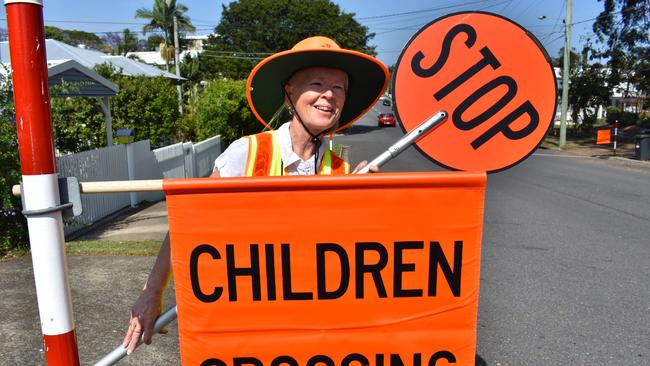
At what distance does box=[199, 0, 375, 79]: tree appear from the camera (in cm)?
4572

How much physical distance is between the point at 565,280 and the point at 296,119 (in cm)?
450

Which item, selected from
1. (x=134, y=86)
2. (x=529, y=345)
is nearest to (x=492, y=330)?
(x=529, y=345)

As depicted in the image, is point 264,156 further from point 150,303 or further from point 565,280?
point 565,280

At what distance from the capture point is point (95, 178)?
9.53 m

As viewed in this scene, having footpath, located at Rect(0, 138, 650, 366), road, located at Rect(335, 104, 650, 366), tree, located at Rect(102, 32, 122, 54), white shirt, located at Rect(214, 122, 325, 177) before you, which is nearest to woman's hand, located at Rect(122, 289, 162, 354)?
white shirt, located at Rect(214, 122, 325, 177)

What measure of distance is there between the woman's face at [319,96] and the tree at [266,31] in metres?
43.2

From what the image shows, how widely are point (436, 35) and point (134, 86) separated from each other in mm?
16132

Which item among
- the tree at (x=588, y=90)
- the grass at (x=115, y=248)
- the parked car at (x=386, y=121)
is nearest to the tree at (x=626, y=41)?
the tree at (x=588, y=90)

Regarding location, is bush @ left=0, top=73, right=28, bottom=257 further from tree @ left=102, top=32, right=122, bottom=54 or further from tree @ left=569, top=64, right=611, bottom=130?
tree @ left=102, top=32, right=122, bottom=54

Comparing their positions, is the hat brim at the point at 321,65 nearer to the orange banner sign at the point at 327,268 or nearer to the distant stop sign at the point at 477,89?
the distant stop sign at the point at 477,89

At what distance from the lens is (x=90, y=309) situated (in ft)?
15.3

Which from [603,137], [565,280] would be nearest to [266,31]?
[603,137]

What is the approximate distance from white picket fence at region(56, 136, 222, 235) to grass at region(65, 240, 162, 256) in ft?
2.26

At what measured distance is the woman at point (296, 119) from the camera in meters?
1.86
